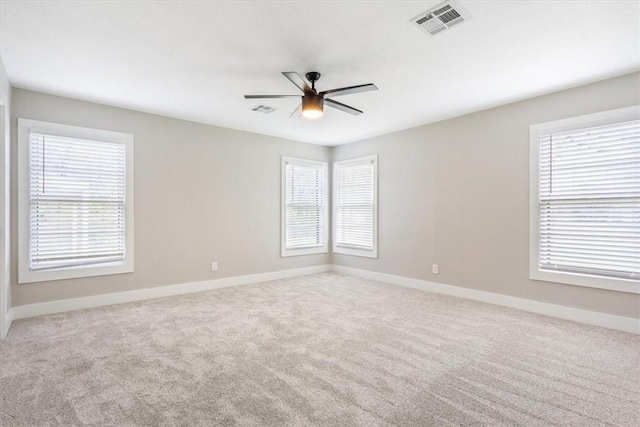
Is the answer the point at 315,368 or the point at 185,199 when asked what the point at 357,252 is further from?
the point at 315,368

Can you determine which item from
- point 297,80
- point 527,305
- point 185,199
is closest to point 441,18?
point 297,80

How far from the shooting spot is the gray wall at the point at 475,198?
3.68 meters

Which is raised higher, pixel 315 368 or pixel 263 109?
pixel 263 109

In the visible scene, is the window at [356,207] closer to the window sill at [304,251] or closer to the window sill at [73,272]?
the window sill at [304,251]

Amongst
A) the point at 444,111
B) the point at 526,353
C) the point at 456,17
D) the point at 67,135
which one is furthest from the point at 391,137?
the point at 67,135

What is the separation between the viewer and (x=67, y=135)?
402 centimetres

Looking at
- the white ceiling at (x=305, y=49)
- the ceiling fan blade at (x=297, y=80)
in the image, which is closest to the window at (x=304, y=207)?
the white ceiling at (x=305, y=49)

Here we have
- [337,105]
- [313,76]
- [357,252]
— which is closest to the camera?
[313,76]

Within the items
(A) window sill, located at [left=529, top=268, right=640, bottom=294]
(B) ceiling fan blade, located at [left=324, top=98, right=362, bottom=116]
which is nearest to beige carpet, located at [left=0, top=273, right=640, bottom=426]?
(A) window sill, located at [left=529, top=268, right=640, bottom=294]

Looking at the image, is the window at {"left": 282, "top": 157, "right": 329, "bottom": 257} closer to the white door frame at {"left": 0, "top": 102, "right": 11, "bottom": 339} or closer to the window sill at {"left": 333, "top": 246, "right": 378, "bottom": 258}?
the window sill at {"left": 333, "top": 246, "right": 378, "bottom": 258}

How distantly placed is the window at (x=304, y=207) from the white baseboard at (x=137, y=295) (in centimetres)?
54

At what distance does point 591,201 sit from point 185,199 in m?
5.06

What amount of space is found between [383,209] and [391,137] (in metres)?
1.23

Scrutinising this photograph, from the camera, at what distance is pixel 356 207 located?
6344mm
